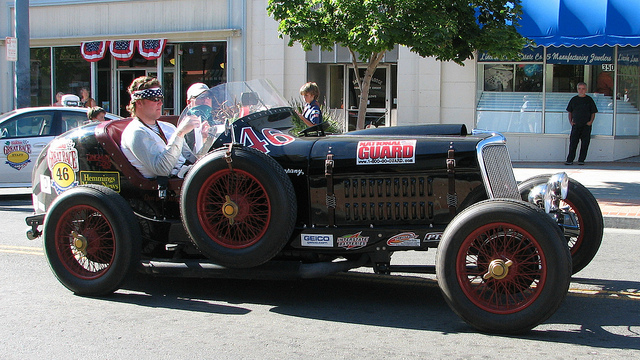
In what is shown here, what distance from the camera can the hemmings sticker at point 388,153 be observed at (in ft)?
17.1

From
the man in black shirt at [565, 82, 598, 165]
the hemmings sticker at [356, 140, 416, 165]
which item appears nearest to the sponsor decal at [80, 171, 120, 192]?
the hemmings sticker at [356, 140, 416, 165]

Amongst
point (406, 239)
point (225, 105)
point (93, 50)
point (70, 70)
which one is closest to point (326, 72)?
point (93, 50)

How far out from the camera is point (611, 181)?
12703 millimetres

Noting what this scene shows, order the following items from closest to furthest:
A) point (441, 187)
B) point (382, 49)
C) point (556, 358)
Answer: point (556, 358) < point (441, 187) < point (382, 49)

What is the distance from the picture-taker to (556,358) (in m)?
4.17

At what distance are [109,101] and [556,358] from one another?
19.4m

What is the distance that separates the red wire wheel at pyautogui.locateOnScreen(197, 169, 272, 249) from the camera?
5.26m

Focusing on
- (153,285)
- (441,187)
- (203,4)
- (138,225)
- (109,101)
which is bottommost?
(153,285)

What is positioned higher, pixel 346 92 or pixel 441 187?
pixel 346 92

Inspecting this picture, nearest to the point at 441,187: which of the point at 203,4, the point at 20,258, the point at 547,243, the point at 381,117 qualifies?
the point at 547,243

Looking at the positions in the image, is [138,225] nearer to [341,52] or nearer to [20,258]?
[20,258]

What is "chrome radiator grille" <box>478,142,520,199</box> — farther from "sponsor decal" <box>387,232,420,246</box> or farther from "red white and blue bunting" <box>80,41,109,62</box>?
"red white and blue bunting" <box>80,41,109,62</box>

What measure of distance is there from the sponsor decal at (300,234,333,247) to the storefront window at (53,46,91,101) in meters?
18.0

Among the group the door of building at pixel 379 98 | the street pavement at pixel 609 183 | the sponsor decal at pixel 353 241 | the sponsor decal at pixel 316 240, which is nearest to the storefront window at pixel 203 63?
the door of building at pixel 379 98
